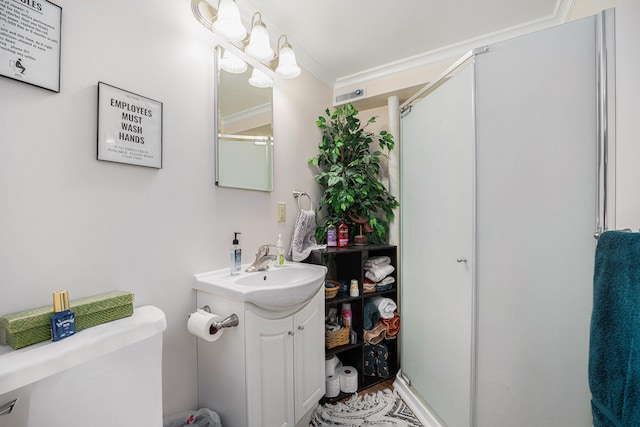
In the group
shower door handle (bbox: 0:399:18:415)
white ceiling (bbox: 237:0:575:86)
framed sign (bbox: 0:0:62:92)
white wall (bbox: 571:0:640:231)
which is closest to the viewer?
shower door handle (bbox: 0:399:18:415)

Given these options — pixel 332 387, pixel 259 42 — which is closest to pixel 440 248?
pixel 332 387

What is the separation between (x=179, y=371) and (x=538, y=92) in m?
2.03

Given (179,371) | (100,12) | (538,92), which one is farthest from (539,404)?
(100,12)

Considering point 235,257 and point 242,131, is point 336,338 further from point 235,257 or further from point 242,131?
point 242,131

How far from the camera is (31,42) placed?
0.78m

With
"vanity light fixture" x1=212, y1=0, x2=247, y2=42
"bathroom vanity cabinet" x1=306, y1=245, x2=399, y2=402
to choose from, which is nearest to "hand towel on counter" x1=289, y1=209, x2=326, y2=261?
"bathroom vanity cabinet" x1=306, y1=245, x2=399, y2=402

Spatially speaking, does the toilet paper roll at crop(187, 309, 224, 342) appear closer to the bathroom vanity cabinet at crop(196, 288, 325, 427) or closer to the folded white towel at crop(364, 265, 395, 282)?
the bathroom vanity cabinet at crop(196, 288, 325, 427)

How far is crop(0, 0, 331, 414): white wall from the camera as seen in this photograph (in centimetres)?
78

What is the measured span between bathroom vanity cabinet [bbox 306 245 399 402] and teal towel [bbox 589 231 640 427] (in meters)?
1.19

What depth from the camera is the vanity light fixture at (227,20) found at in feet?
3.91

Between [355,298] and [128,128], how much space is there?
1.59 meters

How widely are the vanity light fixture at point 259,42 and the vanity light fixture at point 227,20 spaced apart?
12 cm

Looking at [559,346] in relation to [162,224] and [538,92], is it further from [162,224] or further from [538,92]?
[162,224]

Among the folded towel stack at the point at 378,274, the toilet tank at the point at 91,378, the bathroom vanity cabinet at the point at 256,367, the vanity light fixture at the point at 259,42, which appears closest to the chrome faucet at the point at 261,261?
the bathroom vanity cabinet at the point at 256,367
